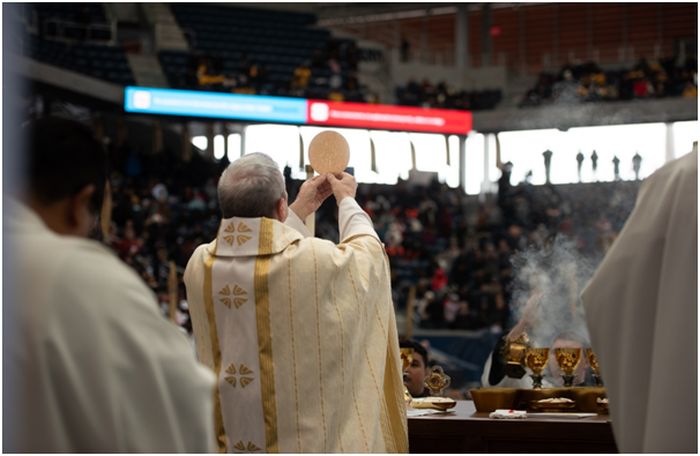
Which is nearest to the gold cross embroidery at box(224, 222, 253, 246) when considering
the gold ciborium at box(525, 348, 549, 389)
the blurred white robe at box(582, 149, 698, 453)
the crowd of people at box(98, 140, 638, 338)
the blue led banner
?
the blurred white robe at box(582, 149, 698, 453)

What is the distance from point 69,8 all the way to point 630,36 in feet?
34.4

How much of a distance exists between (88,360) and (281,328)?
130cm

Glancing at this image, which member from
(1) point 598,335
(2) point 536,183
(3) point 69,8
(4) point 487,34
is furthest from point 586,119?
(1) point 598,335

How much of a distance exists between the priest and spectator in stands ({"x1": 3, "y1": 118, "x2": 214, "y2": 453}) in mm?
1137

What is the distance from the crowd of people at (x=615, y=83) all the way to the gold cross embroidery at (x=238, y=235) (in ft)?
55.8

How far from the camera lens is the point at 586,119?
19688mm

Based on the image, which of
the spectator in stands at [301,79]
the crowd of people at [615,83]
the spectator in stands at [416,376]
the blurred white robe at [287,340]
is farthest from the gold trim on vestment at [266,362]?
the crowd of people at [615,83]

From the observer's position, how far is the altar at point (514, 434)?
10.6 feet

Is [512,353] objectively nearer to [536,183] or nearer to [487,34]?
[536,183]

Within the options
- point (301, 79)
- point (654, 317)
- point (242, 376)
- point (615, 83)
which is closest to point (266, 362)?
point (242, 376)

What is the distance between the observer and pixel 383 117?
18.7 meters

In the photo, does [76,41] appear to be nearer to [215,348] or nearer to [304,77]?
[304,77]

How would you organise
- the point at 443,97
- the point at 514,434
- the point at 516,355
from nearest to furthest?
the point at 514,434 → the point at 516,355 → the point at 443,97

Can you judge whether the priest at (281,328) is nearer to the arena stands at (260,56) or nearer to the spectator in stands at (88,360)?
the spectator in stands at (88,360)
